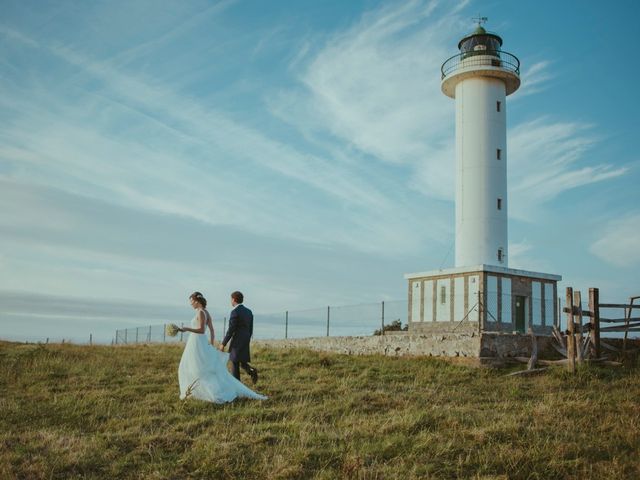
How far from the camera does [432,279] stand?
29.3m

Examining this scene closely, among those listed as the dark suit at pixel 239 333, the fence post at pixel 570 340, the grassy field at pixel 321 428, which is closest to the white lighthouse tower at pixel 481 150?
the fence post at pixel 570 340

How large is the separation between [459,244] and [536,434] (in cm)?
2084

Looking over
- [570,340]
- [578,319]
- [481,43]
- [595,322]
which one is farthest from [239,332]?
[481,43]

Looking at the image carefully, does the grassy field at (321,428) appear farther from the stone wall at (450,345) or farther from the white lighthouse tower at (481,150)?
the white lighthouse tower at (481,150)

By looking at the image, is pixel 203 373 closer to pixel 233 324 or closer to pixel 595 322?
pixel 233 324

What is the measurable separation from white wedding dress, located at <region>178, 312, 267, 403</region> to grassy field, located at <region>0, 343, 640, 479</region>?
0.24 meters

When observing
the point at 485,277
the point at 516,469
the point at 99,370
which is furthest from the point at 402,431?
the point at 485,277

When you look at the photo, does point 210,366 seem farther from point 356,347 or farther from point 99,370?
point 356,347

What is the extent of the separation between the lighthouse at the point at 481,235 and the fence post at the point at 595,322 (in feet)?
24.0

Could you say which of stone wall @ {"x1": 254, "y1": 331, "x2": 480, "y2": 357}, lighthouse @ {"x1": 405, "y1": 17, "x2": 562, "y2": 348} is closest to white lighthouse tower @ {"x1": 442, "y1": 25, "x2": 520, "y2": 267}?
lighthouse @ {"x1": 405, "y1": 17, "x2": 562, "y2": 348}

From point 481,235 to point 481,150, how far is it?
416cm

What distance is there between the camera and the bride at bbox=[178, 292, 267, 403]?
11.2m

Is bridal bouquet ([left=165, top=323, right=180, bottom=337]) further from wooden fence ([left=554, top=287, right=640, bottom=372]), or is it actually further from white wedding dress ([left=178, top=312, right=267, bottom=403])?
wooden fence ([left=554, top=287, right=640, bottom=372])

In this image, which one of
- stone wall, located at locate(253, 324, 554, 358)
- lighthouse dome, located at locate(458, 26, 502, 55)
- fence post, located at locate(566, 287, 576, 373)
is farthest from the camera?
lighthouse dome, located at locate(458, 26, 502, 55)
